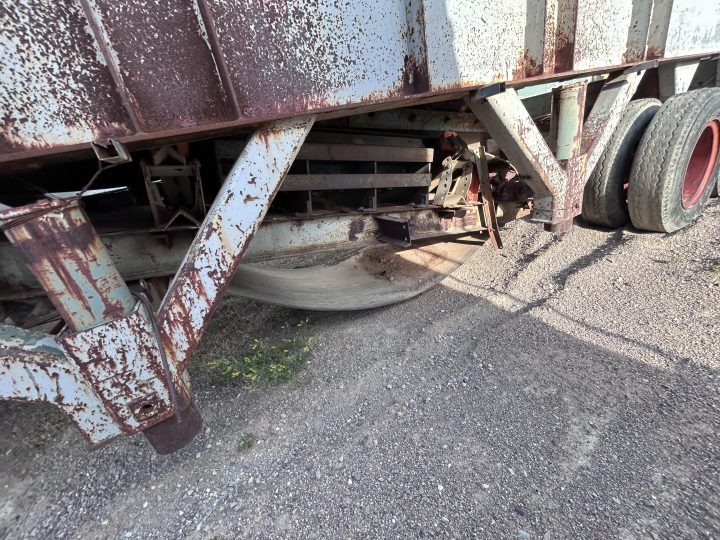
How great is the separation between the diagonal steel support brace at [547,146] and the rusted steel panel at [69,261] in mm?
1721

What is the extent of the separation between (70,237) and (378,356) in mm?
1588

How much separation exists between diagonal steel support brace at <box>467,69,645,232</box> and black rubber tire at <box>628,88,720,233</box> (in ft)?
1.91

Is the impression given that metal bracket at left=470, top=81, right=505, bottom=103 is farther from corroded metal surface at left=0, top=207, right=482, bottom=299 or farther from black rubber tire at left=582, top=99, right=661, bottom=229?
black rubber tire at left=582, top=99, right=661, bottom=229

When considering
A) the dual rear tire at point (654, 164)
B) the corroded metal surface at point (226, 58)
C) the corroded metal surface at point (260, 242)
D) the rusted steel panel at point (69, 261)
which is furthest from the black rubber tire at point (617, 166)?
the rusted steel panel at point (69, 261)

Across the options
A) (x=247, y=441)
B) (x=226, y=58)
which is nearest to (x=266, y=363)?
(x=247, y=441)

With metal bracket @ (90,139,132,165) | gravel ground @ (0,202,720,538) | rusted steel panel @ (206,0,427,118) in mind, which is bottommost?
gravel ground @ (0,202,720,538)

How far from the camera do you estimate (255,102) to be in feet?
4.25

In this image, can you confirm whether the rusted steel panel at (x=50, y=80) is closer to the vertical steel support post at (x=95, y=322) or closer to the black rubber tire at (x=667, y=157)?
the vertical steel support post at (x=95, y=322)

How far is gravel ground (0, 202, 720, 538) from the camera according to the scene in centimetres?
128

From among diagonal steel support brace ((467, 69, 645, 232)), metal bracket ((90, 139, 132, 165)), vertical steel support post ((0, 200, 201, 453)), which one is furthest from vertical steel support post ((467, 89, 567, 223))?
vertical steel support post ((0, 200, 201, 453))

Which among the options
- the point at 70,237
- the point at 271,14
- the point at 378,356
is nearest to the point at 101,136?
the point at 70,237

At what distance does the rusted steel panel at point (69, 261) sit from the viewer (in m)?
1.01

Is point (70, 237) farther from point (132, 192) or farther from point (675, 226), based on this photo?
point (675, 226)

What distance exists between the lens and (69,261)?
108 cm
